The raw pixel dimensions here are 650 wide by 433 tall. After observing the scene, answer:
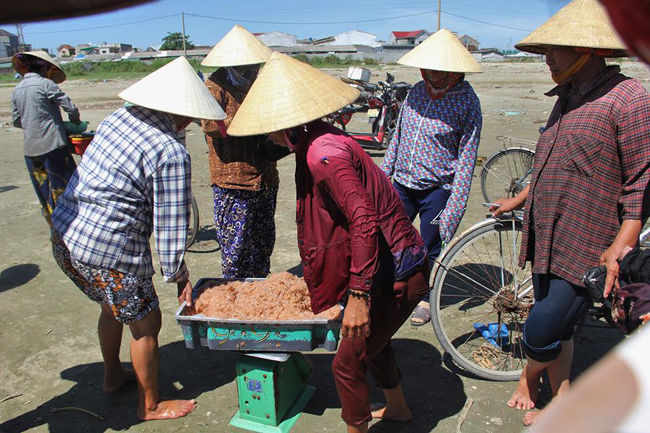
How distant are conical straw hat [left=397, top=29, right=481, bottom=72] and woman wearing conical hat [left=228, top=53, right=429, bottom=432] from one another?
1364 millimetres

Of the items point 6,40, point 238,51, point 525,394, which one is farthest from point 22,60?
point 525,394

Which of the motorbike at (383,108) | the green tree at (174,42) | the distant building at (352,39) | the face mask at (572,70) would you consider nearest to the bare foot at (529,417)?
the face mask at (572,70)

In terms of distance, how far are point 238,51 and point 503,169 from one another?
4.33 meters

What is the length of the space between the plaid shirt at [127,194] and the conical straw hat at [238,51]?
1.28 meters

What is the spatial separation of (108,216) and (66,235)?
0.26 meters

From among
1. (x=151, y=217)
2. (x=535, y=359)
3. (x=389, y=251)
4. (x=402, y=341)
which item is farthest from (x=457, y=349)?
(x=151, y=217)

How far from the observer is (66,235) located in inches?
107

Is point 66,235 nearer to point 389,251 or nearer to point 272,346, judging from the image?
point 272,346

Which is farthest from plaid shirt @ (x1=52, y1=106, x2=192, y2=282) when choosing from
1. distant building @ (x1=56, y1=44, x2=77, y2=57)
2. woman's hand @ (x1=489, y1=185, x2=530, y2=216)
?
distant building @ (x1=56, y1=44, x2=77, y2=57)

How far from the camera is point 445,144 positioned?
388 centimetres

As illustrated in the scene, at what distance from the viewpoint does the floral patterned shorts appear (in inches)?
107

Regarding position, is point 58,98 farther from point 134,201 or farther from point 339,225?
point 339,225

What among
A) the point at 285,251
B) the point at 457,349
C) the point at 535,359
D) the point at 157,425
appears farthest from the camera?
the point at 285,251

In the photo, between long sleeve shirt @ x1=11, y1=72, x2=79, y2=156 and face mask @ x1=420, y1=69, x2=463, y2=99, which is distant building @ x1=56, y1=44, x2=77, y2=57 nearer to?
long sleeve shirt @ x1=11, y1=72, x2=79, y2=156
